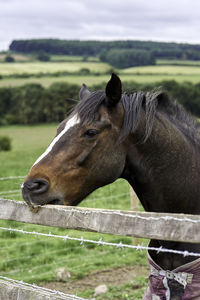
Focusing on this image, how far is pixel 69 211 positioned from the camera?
2.37 meters

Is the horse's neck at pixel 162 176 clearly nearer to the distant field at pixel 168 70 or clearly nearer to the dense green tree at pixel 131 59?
the dense green tree at pixel 131 59

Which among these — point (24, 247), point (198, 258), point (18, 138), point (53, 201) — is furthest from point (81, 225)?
point (18, 138)

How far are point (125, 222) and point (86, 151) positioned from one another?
888mm

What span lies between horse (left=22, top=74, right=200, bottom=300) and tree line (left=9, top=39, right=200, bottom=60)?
137 ft

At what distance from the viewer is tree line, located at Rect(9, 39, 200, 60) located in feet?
160

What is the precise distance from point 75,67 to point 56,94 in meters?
24.3

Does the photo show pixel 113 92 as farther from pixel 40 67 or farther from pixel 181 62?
pixel 40 67

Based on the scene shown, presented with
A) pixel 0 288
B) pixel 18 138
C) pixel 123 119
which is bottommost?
pixel 18 138

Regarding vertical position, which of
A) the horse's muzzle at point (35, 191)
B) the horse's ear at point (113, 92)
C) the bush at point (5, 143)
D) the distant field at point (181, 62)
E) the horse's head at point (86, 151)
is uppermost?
the distant field at point (181, 62)

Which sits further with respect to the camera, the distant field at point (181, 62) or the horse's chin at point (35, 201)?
the distant field at point (181, 62)

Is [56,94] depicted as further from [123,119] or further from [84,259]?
[123,119]

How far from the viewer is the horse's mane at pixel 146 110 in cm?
296

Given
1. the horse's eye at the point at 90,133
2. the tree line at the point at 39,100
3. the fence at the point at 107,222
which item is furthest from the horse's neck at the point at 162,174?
the tree line at the point at 39,100

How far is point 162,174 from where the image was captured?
10.00ft
